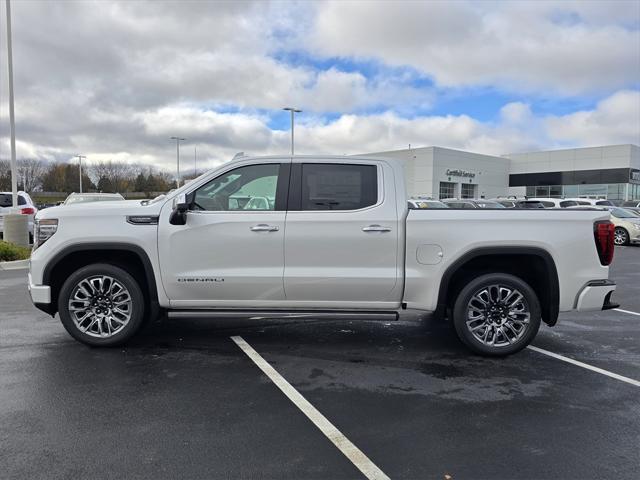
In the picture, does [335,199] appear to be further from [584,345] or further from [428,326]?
[584,345]

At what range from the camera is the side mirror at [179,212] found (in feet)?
16.1

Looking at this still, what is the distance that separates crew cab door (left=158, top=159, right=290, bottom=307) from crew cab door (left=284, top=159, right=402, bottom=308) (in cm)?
16

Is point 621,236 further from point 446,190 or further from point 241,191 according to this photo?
point 446,190

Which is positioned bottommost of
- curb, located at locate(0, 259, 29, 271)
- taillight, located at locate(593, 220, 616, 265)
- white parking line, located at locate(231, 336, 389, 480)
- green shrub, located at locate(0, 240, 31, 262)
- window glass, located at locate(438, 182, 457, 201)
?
white parking line, located at locate(231, 336, 389, 480)

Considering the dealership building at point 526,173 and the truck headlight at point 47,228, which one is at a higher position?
the dealership building at point 526,173

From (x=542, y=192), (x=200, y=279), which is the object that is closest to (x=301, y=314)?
(x=200, y=279)

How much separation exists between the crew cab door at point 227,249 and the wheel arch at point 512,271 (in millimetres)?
1703

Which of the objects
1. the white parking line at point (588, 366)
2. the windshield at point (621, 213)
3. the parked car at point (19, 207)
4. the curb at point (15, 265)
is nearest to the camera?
the white parking line at point (588, 366)

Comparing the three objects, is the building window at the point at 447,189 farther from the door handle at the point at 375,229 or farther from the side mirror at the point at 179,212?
the side mirror at the point at 179,212

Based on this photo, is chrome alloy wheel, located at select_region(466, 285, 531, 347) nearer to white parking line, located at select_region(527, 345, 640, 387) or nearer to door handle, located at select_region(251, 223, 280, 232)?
white parking line, located at select_region(527, 345, 640, 387)

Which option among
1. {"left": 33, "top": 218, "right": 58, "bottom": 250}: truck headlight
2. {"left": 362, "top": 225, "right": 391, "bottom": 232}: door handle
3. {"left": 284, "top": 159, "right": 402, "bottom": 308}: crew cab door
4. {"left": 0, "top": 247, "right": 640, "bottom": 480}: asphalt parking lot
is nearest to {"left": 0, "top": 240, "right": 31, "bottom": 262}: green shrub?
{"left": 0, "top": 247, "right": 640, "bottom": 480}: asphalt parking lot

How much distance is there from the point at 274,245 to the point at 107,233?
167 cm

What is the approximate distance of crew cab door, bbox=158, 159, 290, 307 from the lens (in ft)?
16.3

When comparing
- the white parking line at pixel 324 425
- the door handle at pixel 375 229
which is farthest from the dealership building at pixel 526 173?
the white parking line at pixel 324 425
